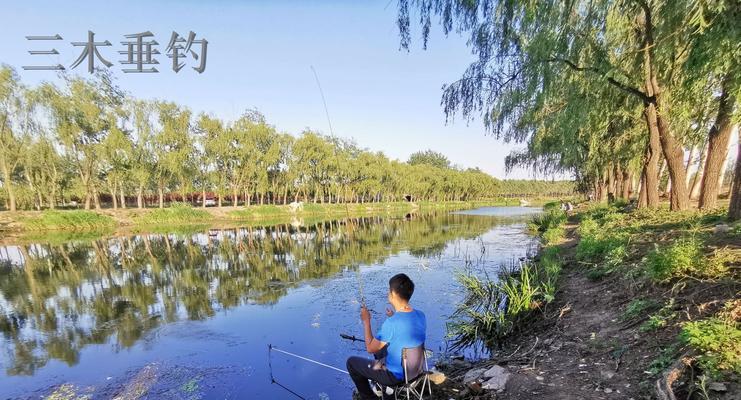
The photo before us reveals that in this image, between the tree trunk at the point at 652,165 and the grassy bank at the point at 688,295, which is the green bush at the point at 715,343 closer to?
the grassy bank at the point at 688,295

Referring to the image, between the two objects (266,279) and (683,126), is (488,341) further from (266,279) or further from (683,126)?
(683,126)

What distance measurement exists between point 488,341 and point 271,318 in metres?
4.85

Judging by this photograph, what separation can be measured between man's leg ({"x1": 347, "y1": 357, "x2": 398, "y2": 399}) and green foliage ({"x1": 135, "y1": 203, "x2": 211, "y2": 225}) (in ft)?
117

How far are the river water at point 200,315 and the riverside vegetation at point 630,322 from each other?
144 centimetres

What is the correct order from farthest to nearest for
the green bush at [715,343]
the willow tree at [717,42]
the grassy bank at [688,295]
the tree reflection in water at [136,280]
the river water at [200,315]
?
the tree reflection in water at [136,280], the river water at [200,315], the willow tree at [717,42], the grassy bank at [688,295], the green bush at [715,343]

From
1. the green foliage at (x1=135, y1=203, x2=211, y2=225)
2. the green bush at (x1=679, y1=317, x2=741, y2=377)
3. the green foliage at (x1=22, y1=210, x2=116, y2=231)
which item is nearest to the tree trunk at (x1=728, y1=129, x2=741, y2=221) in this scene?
the green bush at (x1=679, y1=317, x2=741, y2=377)

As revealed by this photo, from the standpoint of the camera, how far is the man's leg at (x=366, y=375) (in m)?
3.43

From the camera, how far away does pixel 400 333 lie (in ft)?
10.9

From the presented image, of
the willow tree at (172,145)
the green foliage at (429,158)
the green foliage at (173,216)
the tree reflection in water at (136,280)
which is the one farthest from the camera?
the green foliage at (429,158)

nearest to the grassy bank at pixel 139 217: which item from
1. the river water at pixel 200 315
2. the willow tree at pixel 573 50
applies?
the river water at pixel 200 315

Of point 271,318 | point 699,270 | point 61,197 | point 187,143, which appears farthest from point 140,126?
point 699,270

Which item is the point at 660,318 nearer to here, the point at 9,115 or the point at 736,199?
the point at 736,199

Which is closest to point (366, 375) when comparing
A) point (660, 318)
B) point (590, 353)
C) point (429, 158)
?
point (590, 353)

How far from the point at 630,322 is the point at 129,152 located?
42.2m
